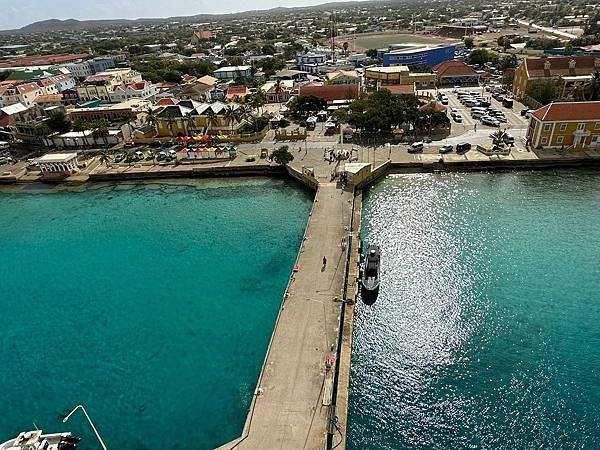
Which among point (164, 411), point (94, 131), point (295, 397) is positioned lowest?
point (164, 411)

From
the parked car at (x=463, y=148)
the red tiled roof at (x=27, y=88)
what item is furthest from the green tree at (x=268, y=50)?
the parked car at (x=463, y=148)

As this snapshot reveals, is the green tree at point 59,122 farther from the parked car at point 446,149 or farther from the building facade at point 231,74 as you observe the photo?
the parked car at point 446,149

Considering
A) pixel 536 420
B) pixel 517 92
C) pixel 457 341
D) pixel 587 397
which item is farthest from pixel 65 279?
pixel 517 92

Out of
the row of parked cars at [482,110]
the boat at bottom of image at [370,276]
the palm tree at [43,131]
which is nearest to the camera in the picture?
the boat at bottom of image at [370,276]

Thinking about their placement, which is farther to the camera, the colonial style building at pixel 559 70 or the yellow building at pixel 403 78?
the yellow building at pixel 403 78

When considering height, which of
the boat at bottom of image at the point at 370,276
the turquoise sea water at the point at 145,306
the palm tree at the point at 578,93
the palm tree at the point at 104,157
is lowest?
the turquoise sea water at the point at 145,306

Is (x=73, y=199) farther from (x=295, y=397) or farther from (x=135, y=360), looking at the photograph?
(x=295, y=397)

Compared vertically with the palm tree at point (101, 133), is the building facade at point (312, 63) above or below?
above
